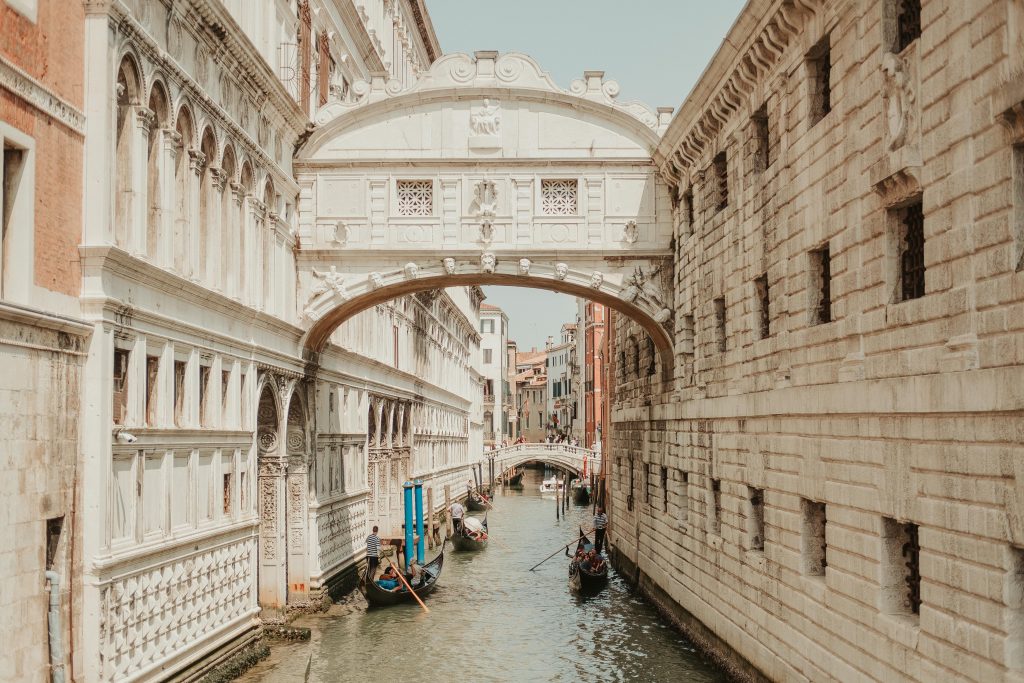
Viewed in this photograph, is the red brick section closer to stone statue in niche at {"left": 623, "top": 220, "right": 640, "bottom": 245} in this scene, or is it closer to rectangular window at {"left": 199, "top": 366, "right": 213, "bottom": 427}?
rectangular window at {"left": 199, "top": 366, "right": 213, "bottom": 427}

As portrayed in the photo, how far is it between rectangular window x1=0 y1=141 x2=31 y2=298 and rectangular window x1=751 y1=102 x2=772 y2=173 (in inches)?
324

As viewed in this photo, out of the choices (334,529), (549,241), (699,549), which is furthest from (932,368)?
(334,529)

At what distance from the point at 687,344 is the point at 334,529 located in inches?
320

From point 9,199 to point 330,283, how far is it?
9736 millimetres

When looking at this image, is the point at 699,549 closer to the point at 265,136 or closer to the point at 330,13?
the point at 265,136

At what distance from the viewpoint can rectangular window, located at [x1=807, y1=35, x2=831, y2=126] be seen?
12.2 metres

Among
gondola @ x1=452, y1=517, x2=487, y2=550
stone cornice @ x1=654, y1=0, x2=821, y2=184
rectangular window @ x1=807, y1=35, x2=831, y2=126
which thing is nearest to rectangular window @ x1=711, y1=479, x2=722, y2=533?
stone cornice @ x1=654, y1=0, x2=821, y2=184

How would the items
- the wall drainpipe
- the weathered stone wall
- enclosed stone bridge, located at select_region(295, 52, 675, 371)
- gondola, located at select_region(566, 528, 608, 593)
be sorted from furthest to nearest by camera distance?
gondola, located at select_region(566, 528, 608, 593), enclosed stone bridge, located at select_region(295, 52, 675, 371), the wall drainpipe, the weathered stone wall

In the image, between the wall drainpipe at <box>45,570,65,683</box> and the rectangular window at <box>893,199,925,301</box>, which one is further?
the wall drainpipe at <box>45,570,65,683</box>

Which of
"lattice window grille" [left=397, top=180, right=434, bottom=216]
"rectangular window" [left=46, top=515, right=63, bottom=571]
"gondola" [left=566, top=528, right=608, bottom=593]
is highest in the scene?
"lattice window grille" [left=397, top=180, right=434, bottom=216]

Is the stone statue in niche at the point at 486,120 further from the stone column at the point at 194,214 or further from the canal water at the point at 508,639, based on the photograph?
the canal water at the point at 508,639

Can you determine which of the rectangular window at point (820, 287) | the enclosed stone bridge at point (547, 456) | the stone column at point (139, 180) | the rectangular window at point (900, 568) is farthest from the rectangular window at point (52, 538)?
the enclosed stone bridge at point (547, 456)

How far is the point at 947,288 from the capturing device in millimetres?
8766

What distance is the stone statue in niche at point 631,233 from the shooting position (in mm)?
19953
